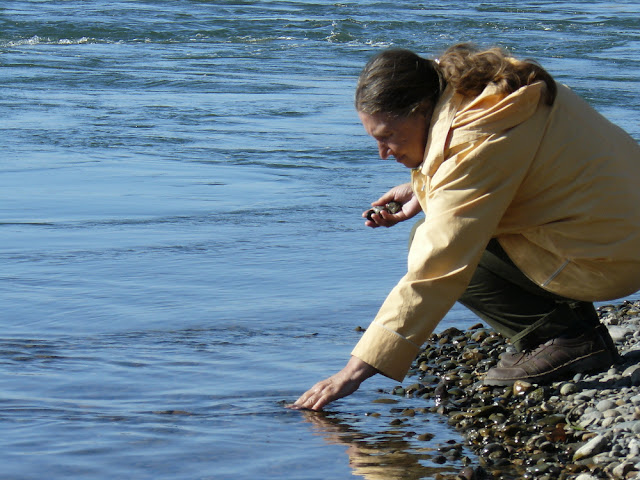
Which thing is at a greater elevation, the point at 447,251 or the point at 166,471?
the point at 447,251

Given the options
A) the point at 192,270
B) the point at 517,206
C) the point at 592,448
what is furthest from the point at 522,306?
the point at 192,270

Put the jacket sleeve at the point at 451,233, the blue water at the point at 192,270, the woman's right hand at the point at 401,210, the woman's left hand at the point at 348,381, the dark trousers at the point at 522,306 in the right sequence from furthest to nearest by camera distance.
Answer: the woman's right hand at the point at 401,210 → the dark trousers at the point at 522,306 → the blue water at the point at 192,270 → the woman's left hand at the point at 348,381 → the jacket sleeve at the point at 451,233

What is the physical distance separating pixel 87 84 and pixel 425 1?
771 inches

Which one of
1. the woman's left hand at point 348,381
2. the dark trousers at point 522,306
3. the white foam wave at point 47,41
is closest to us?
the woman's left hand at point 348,381

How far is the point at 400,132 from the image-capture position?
10.9ft

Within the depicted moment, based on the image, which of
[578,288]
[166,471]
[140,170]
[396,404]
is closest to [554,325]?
[578,288]

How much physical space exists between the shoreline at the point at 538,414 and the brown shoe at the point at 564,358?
3 centimetres

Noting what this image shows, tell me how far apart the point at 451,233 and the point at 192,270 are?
3.01 meters

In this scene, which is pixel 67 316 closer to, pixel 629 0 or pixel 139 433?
pixel 139 433

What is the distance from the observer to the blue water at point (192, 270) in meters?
3.57

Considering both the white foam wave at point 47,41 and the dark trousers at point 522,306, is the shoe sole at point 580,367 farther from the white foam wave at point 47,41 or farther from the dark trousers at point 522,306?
the white foam wave at point 47,41

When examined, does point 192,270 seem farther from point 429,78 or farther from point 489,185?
point 489,185

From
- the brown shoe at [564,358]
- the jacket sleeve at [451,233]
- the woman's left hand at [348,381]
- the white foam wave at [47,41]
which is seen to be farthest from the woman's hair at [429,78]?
the white foam wave at [47,41]

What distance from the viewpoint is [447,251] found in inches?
125
